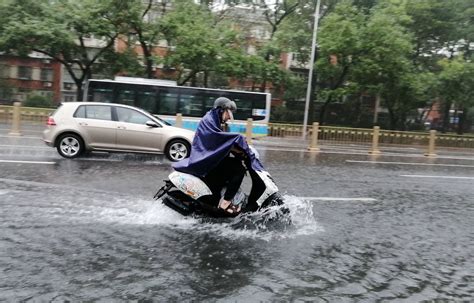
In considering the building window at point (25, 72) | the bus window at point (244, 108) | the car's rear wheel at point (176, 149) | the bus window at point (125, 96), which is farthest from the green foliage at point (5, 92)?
the car's rear wheel at point (176, 149)

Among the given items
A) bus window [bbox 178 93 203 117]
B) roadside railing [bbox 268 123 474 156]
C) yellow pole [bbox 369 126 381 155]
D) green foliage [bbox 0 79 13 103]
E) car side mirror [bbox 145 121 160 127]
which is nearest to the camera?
car side mirror [bbox 145 121 160 127]

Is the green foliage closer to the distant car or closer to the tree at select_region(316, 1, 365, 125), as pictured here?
the tree at select_region(316, 1, 365, 125)

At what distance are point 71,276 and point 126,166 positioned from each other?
693 centimetres

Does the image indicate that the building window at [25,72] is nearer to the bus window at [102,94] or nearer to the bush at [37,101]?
the bush at [37,101]

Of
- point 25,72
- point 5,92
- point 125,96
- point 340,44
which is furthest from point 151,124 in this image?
point 25,72

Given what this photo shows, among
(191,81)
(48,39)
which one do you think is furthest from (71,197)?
(191,81)

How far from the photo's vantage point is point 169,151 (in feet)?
41.5

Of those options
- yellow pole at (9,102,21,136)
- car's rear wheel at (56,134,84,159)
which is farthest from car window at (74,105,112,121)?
yellow pole at (9,102,21,136)

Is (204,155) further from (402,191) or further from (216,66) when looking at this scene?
(216,66)

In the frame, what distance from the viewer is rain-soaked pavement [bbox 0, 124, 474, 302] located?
4.21m

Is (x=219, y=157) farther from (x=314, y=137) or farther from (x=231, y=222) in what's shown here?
(x=314, y=137)

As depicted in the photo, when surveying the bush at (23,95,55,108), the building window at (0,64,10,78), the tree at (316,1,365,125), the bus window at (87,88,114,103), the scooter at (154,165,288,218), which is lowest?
the scooter at (154,165,288,218)

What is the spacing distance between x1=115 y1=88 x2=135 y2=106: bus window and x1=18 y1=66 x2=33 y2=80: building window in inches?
1127

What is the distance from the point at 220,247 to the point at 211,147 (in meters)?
1.29
